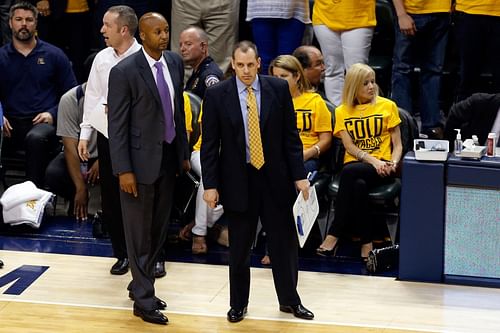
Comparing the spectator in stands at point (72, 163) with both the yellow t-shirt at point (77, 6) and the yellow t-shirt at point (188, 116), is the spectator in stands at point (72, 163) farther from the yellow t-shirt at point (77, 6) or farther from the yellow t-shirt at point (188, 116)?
the yellow t-shirt at point (77, 6)

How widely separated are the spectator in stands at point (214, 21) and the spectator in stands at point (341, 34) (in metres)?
0.85

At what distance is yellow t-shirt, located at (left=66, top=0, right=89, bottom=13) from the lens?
9836 millimetres

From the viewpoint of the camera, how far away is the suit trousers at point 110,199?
7348 mm

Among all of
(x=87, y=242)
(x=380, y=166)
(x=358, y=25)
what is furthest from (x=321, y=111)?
(x=87, y=242)

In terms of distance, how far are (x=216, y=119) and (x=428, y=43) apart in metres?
2.91

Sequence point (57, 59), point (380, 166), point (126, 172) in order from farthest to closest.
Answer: point (57, 59)
point (380, 166)
point (126, 172)

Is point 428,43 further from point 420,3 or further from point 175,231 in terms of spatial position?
point 175,231

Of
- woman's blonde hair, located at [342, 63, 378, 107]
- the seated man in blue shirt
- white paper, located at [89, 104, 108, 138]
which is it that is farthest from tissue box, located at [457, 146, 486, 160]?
the seated man in blue shirt

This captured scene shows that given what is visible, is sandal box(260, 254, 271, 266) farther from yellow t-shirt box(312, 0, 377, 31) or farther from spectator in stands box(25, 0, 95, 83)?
spectator in stands box(25, 0, 95, 83)

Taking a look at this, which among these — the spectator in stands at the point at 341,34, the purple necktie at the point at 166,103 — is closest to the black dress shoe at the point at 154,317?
the purple necktie at the point at 166,103

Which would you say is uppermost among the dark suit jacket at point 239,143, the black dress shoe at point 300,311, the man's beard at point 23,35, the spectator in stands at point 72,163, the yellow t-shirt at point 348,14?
the yellow t-shirt at point 348,14

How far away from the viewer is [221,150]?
6605mm

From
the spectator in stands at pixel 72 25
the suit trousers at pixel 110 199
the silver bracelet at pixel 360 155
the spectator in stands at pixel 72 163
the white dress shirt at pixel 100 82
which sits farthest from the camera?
the spectator in stands at pixel 72 25

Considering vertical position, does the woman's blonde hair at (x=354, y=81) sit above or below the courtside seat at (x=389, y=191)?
above
